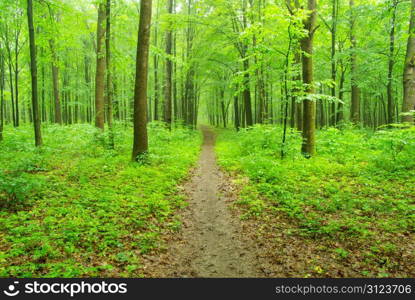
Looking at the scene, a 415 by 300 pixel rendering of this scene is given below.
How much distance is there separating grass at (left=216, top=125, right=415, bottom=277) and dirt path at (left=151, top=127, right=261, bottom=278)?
0.60m

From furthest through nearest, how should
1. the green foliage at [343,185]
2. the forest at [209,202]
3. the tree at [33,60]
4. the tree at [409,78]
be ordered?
1. the tree at [409,78]
2. the tree at [33,60]
3. the green foliage at [343,185]
4. the forest at [209,202]

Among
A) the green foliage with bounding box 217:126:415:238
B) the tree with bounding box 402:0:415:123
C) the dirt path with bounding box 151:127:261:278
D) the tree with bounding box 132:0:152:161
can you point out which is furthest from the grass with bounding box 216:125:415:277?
the tree with bounding box 132:0:152:161

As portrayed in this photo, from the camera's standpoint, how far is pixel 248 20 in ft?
65.2

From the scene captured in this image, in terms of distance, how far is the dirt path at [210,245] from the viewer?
13.9 ft

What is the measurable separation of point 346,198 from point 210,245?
12.9ft

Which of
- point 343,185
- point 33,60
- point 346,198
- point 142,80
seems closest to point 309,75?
point 343,185

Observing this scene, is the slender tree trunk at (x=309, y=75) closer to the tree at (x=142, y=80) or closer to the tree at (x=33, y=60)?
the tree at (x=142, y=80)

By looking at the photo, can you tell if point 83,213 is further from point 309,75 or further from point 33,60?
point 309,75

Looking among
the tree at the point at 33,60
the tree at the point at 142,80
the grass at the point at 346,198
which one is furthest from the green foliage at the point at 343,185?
the tree at the point at 33,60

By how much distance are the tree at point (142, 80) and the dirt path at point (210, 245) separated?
131 inches

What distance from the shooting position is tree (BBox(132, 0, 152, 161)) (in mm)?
9484

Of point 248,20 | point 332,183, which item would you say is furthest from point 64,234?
point 248,20

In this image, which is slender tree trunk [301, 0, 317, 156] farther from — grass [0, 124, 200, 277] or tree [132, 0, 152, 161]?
tree [132, 0, 152, 161]

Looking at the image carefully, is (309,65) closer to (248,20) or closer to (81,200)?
(81,200)
